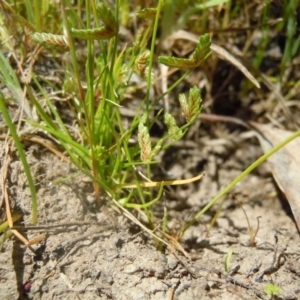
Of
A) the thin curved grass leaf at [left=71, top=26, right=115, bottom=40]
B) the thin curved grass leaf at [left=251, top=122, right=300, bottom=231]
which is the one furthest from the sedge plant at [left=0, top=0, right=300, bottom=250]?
the thin curved grass leaf at [left=251, top=122, right=300, bottom=231]

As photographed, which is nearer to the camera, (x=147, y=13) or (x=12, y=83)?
(x=147, y=13)

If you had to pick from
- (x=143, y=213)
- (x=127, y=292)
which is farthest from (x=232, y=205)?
(x=127, y=292)

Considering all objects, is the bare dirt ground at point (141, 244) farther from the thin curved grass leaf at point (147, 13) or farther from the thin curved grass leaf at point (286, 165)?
the thin curved grass leaf at point (147, 13)

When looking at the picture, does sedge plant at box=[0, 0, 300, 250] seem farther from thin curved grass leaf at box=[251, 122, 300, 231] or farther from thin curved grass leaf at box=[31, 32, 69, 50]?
Result: thin curved grass leaf at box=[251, 122, 300, 231]

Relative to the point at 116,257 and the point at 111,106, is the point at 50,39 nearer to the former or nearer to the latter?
the point at 111,106

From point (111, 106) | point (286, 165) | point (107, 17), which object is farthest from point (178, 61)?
point (286, 165)

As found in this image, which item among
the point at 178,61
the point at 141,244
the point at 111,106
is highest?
the point at 178,61

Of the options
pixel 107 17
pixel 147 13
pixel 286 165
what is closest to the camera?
pixel 107 17

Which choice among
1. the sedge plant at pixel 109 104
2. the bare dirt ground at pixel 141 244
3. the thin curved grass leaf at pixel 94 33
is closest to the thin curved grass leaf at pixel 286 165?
the bare dirt ground at pixel 141 244
